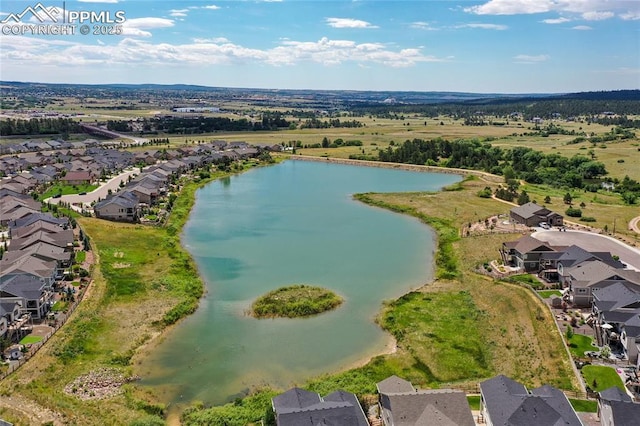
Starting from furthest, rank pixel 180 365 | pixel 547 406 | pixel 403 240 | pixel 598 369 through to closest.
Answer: pixel 403 240, pixel 180 365, pixel 598 369, pixel 547 406

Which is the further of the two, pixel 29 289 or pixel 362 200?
pixel 362 200

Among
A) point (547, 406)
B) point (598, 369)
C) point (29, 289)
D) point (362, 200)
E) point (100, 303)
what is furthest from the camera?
point (362, 200)

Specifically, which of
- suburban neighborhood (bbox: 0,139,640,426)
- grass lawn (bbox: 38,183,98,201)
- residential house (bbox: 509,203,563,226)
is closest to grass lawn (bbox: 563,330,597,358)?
suburban neighborhood (bbox: 0,139,640,426)

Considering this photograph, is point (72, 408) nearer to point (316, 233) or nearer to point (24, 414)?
point (24, 414)

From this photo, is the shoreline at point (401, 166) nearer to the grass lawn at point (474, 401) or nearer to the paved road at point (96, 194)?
the paved road at point (96, 194)

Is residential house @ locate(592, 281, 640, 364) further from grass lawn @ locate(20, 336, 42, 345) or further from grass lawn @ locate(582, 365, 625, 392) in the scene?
grass lawn @ locate(20, 336, 42, 345)

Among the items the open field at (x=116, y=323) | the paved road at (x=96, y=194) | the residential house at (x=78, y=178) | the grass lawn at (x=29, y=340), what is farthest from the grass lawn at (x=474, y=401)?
the residential house at (x=78, y=178)

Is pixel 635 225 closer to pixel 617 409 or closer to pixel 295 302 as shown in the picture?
pixel 295 302

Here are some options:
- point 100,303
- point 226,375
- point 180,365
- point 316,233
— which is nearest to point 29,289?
point 100,303
